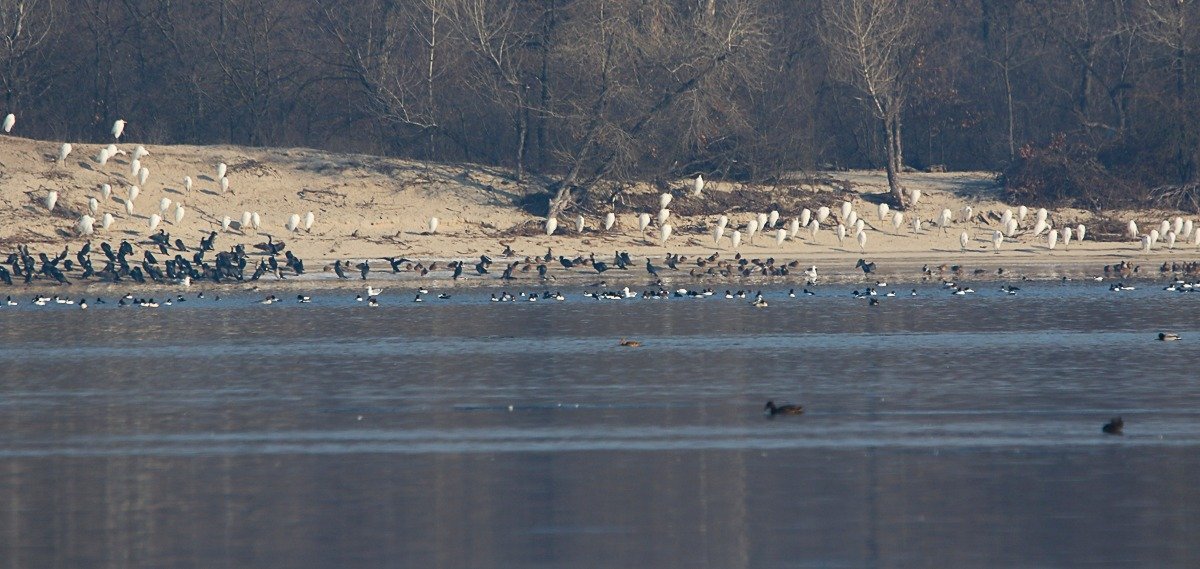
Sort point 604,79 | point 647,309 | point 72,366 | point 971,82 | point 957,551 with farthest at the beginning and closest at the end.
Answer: point 971,82 → point 604,79 → point 647,309 → point 72,366 → point 957,551

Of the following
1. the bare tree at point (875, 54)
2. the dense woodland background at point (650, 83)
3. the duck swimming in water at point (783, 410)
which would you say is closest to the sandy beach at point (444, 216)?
the dense woodland background at point (650, 83)

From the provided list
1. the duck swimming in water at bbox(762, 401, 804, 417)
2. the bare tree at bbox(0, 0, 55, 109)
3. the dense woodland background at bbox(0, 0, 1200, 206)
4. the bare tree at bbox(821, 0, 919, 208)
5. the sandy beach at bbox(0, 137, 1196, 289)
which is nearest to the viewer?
the duck swimming in water at bbox(762, 401, 804, 417)

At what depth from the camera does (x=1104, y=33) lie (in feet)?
137

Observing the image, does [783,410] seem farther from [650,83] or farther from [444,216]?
[650,83]

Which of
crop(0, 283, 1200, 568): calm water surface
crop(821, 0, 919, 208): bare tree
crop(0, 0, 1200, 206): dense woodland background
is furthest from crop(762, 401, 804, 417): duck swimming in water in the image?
crop(821, 0, 919, 208): bare tree

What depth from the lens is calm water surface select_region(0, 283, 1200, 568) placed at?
10.1 metres

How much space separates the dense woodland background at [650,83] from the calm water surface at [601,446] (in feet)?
48.0

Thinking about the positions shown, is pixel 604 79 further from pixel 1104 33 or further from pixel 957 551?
pixel 957 551

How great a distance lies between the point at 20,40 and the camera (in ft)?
137

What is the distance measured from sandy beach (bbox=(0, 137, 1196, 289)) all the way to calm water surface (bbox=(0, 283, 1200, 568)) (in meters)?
9.88

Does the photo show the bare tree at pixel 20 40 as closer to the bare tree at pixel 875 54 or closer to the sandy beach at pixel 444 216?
the sandy beach at pixel 444 216

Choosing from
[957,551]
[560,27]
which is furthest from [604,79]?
[957,551]

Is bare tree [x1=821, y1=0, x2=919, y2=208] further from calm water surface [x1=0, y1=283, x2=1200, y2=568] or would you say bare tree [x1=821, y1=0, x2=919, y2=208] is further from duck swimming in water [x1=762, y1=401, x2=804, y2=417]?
duck swimming in water [x1=762, y1=401, x2=804, y2=417]

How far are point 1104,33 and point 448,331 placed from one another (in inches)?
984
